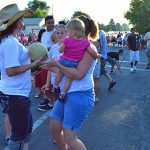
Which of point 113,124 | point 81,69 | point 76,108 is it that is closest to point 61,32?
point 81,69

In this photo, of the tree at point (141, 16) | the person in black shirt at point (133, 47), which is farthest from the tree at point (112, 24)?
the person in black shirt at point (133, 47)

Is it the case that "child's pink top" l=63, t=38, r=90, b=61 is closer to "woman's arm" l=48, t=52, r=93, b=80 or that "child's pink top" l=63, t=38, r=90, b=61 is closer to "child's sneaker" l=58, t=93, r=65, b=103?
"woman's arm" l=48, t=52, r=93, b=80

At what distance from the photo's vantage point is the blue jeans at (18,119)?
3.71m

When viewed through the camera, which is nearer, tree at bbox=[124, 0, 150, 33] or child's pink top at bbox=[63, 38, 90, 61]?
child's pink top at bbox=[63, 38, 90, 61]

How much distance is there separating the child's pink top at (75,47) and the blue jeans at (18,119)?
25.1 inches

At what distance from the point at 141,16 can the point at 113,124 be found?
45387 millimetres

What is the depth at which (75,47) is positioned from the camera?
368 cm

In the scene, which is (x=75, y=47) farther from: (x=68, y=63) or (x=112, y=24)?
(x=112, y=24)

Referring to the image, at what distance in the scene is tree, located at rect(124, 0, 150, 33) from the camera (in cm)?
4884

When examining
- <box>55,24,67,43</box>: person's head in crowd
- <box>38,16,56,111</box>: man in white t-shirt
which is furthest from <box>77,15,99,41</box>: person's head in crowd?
<box>38,16,56,111</box>: man in white t-shirt

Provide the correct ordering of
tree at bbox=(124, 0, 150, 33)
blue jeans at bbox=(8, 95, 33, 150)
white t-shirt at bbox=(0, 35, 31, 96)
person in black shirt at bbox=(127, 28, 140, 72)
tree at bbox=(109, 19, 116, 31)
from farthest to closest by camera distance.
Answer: tree at bbox=(109, 19, 116, 31) → tree at bbox=(124, 0, 150, 33) → person in black shirt at bbox=(127, 28, 140, 72) → blue jeans at bbox=(8, 95, 33, 150) → white t-shirt at bbox=(0, 35, 31, 96)

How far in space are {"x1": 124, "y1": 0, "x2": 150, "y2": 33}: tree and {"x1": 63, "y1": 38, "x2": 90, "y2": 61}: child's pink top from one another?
149ft

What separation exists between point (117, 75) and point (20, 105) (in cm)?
975

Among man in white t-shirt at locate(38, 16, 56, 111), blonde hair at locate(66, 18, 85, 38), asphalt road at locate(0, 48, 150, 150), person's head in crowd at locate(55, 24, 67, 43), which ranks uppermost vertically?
blonde hair at locate(66, 18, 85, 38)
